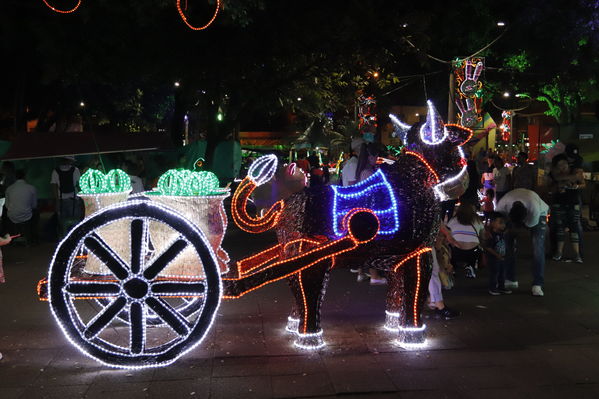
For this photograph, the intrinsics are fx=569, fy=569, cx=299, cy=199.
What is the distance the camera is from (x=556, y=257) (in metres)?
9.59

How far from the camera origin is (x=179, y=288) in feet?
15.1

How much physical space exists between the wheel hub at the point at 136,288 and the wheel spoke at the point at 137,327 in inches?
2.9

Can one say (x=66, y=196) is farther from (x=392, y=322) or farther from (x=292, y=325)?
(x=392, y=322)

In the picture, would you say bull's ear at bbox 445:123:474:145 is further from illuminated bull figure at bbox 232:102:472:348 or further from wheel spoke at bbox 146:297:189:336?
wheel spoke at bbox 146:297:189:336

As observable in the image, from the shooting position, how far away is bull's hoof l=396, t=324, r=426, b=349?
207 inches

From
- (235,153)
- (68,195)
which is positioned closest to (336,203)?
(68,195)

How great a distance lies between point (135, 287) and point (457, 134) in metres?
3.15

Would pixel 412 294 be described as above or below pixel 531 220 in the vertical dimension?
below

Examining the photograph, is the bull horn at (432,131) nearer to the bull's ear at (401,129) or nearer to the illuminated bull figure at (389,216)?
the illuminated bull figure at (389,216)

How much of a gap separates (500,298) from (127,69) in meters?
8.36

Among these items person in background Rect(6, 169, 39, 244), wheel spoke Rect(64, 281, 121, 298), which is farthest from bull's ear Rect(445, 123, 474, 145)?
person in background Rect(6, 169, 39, 244)

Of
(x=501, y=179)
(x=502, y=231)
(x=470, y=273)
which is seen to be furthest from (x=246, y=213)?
(x=501, y=179)

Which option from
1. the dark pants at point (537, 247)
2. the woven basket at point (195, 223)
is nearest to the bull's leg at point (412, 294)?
the woven basket at point (195, 223)

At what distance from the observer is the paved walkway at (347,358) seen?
14.5ft
